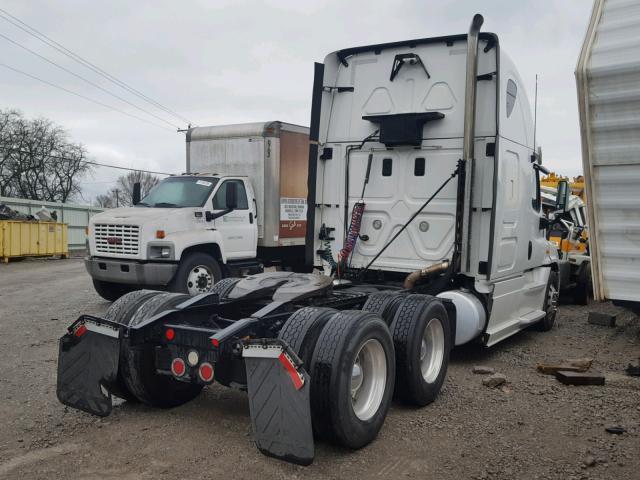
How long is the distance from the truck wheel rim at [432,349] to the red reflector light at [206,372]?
2066mm

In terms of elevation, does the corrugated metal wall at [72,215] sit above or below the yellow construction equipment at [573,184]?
below

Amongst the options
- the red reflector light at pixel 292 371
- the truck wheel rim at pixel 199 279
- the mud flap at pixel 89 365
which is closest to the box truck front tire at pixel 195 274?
the truck wheel rim at pixel 199 279

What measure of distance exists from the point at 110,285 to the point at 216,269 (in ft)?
6.69

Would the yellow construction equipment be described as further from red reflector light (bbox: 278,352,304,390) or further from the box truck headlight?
red reflector light (bbox: 278,352,304,390)

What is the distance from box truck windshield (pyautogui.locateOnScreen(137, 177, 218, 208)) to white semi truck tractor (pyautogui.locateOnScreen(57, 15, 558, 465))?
138 inches

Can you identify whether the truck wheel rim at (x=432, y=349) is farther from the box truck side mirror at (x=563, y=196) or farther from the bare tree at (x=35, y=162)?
the bare tree at (x=35, y=162)

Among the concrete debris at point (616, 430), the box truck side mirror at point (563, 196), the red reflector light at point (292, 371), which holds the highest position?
the box truck side mirror at point (563, 196)

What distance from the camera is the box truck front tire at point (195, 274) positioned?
9.73m

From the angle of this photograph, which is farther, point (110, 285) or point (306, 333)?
point (110, 285)

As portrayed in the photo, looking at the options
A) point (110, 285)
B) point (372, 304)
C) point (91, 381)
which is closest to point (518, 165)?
→ point (372, 304)

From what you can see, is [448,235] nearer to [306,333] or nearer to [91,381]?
[306,333]

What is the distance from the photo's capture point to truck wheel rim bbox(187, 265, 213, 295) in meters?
9.94

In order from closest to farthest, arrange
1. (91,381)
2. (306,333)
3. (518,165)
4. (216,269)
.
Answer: (306,333), (91,381), (518,165), (216,269)

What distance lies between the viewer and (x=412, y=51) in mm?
7043
